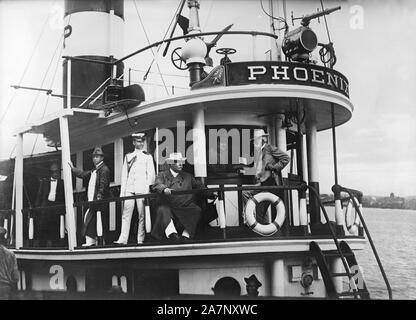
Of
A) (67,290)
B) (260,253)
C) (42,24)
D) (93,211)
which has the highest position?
(42,24)

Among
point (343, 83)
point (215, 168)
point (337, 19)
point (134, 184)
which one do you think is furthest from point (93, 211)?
point (337, 19)

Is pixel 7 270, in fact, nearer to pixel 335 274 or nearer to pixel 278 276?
pixel 278 276

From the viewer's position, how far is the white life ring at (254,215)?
6266 mm

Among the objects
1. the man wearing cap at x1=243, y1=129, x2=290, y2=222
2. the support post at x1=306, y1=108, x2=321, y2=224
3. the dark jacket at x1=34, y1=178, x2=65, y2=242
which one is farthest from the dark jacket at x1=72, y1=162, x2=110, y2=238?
the support post at x1=306, y1=108, x2=321, y2=224

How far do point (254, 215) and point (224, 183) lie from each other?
3.92 feet

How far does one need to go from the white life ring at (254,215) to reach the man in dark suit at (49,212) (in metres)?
3.69

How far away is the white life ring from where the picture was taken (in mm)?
6266

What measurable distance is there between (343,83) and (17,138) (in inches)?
217

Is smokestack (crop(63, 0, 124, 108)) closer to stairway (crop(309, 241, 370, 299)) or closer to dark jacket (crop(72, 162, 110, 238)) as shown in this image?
dark jacket (crop(72, 162, 110, 238))

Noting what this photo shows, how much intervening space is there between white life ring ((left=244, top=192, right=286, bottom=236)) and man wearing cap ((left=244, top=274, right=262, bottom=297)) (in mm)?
540

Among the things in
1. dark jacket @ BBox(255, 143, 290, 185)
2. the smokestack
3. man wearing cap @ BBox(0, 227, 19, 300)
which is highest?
the smokestack

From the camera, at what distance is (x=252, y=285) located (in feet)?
20.5

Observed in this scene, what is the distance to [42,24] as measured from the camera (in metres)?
8.60

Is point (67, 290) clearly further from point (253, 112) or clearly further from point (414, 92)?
point (414, 92)
